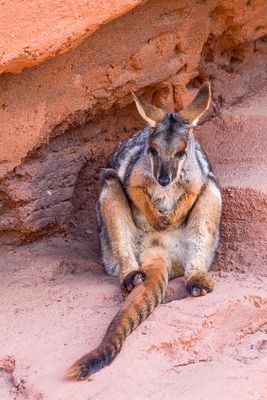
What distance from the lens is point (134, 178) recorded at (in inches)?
272

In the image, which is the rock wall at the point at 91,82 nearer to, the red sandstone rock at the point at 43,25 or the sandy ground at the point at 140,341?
the red sandstone rock at the point at 43,25

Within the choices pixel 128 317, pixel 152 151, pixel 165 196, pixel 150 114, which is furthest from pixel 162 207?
pixel 128 317

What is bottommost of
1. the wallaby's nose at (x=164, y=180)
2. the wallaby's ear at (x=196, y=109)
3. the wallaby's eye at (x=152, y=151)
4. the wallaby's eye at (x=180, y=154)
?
the wallaby's nose at (x=164, y=180)

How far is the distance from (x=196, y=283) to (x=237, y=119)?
2.35 metres

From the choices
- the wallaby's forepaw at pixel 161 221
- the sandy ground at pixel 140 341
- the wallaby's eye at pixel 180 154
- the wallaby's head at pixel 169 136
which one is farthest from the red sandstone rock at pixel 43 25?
the sandy ground at pixel 140 341

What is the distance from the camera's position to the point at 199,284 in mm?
6336

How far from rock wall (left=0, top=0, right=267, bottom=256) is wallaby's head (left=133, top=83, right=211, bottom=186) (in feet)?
2.55

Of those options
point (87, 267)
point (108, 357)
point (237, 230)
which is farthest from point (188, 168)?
point (108, 357)

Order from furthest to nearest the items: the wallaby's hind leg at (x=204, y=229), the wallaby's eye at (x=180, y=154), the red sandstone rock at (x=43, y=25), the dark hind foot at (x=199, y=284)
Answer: the wallaby's hind leg at (x=204, y=229) → the wallaby's eye at (x=180, y=154) → the dark hind foot at (x=199, y=284) → the red sandstone rock at (x=43, y=25)

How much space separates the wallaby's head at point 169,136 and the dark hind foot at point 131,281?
0.71 meters

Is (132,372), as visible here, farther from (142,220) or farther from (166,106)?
(166,106)

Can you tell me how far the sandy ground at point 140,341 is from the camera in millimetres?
5109

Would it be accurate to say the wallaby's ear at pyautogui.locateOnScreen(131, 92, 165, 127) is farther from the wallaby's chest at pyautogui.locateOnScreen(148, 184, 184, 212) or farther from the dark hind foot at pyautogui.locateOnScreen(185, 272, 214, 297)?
the dark hind foot at pyautogui.locateOnScreen(185, 272, 214, 297)

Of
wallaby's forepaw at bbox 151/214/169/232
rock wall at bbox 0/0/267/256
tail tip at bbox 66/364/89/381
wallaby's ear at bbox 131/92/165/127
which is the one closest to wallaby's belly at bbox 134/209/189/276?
wallaby's forepaw at bbox 151/214/169/232
